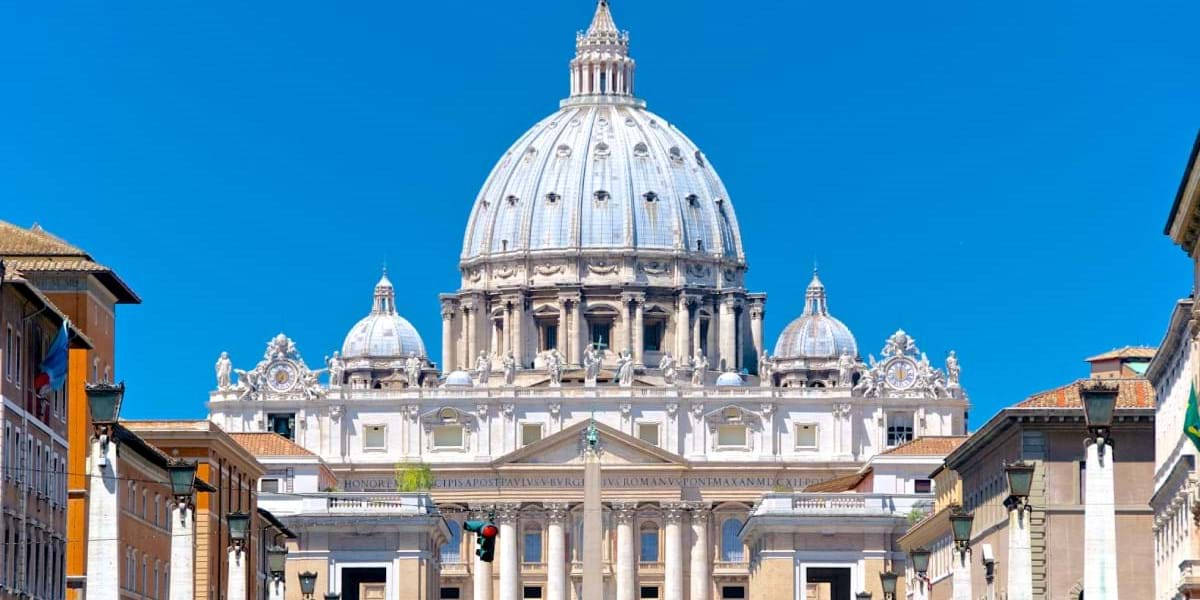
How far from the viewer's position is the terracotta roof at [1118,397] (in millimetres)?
93750

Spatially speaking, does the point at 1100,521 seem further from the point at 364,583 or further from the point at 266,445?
the point at 266,445

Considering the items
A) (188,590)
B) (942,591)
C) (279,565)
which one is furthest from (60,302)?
(942,591)

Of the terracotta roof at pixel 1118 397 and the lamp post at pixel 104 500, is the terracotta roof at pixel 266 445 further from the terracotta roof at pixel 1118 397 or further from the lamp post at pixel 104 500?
the lamp post at pixel 104 500

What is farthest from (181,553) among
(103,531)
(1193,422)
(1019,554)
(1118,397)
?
(1118,397)

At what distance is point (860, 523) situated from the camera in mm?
164375

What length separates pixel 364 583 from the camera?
166625mm

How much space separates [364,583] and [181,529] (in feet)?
346

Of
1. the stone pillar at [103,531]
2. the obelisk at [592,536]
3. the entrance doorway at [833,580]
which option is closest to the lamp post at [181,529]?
the stone pillar at [103,531]

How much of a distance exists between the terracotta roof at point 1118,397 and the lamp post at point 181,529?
32.0 meters

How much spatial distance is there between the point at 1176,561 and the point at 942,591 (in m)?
43.8

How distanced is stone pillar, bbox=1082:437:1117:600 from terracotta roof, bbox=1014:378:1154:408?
37.5 m

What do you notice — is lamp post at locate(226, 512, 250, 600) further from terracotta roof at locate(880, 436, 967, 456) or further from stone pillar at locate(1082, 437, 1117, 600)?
terracotta roof at locate(880, 436, 967, 456)

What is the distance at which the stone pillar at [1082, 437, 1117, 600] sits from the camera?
5212 cm

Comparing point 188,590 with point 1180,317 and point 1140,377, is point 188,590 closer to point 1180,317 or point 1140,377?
point 1180,317
